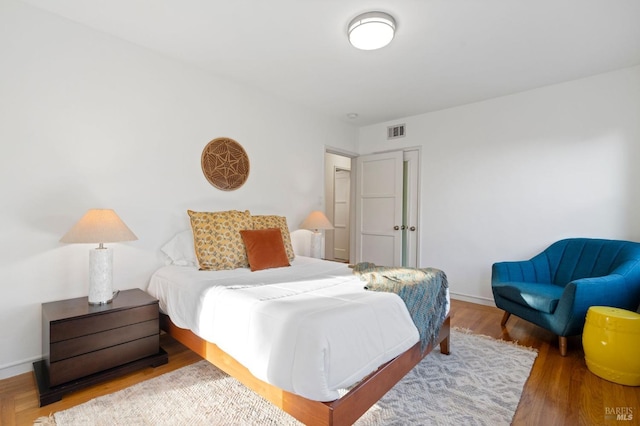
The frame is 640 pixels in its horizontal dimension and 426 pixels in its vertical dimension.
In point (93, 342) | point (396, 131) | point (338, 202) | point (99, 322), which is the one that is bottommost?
point (93, 342)

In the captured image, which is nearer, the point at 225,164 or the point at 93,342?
the point at 93,342

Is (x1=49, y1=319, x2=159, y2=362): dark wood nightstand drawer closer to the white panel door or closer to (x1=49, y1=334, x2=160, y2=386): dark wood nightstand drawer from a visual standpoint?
(x1=49, y1=334, x2=160, y2=386): dark wood nightstand drawer

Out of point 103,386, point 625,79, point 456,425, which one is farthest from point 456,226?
point 103,386

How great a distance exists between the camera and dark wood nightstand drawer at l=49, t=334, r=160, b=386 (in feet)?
6.03

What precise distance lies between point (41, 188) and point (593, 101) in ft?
16.7

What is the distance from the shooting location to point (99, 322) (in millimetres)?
1979

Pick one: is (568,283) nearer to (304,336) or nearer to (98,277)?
(304,336)

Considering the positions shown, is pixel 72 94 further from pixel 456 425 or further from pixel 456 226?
pixel 456 226

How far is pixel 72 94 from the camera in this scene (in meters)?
2.30

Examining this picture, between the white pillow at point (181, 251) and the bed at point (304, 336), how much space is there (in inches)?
17.1

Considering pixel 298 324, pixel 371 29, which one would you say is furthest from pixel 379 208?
pixel 298 324

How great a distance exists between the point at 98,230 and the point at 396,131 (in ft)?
13.2

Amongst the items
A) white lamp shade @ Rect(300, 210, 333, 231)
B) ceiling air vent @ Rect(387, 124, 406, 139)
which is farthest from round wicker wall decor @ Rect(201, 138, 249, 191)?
ceiling air vent @ Rect(387, 124, 406, 139)

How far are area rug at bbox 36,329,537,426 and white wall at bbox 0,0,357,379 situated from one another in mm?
931
